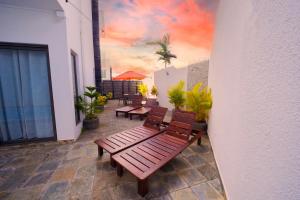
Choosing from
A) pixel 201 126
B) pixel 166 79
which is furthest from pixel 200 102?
pixel 166 79

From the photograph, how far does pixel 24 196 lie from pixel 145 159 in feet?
6.29

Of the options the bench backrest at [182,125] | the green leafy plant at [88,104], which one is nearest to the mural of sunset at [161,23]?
the bench backrest at [182,125]

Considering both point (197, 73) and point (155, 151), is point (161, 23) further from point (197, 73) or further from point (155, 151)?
point (155, 151)

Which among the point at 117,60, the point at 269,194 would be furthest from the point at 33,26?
the point at 117,60

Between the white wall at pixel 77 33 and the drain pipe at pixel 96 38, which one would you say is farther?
the drain pipe at pixel 96 38

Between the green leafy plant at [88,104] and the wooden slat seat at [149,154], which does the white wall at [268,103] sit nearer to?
the wooden slat seat at [149,154]

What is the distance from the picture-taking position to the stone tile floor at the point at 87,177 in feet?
6.59

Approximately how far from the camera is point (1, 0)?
2.79m

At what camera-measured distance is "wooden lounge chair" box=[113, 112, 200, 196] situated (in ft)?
6.40

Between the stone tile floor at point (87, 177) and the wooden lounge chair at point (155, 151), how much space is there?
0.99ft

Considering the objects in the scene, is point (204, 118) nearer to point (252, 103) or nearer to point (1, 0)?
point (252, 103)

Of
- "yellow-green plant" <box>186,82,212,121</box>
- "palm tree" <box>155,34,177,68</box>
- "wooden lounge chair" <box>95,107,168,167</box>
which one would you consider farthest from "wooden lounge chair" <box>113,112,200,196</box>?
"palm tree" <box>155,34,177,68</box>

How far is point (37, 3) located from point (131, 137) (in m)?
3.68

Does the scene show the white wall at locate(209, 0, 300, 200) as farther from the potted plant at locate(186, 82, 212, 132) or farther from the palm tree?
the palm tree
